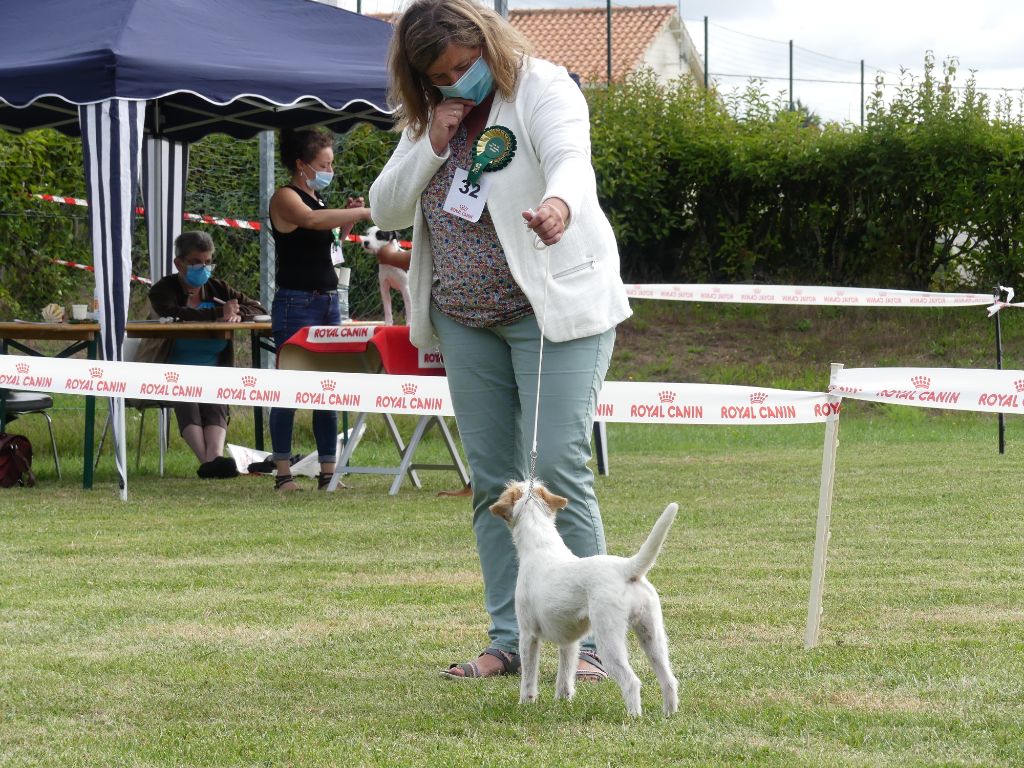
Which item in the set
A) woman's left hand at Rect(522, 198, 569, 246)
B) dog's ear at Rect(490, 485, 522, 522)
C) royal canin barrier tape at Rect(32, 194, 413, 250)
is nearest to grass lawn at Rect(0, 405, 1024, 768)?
dog's ear at Rect(490, 485, 522, 522)

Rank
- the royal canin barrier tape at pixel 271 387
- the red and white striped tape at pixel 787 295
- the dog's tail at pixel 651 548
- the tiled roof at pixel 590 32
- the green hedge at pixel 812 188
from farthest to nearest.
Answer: the tiled roof at pixel 590 32 → the green hedge at pixel 812 188 → the red and white striped tape at pixel 787 295 → the royal canin barrier tape at pixel 271 387 → the dog's tail at pixel 651 548

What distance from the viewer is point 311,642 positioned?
4.30m

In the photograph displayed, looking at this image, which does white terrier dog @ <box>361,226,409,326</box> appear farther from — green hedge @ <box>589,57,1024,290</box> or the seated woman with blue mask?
green hedge @ <box>589,57,1024,290</box>

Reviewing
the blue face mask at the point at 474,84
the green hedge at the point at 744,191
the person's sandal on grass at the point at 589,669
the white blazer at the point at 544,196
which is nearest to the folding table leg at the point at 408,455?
the person's sandal on grass at the point at 589,669

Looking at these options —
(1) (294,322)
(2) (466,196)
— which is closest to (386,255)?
(1) (294,322)

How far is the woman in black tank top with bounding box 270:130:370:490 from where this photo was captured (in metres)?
7.84

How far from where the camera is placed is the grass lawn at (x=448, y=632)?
3.16 m

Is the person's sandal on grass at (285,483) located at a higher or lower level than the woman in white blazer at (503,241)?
lower

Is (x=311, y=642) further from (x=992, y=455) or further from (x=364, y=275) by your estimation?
(x=364, y=275)

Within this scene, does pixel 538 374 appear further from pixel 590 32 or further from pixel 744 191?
pixel 590 32

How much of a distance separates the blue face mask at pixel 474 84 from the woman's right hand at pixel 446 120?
2 centimetres

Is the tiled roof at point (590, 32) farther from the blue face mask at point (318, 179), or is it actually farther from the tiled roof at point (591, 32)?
the blue face mask at point (318, 179)

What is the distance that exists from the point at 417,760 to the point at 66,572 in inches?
→ 120

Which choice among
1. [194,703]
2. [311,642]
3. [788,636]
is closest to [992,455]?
[788,636]
